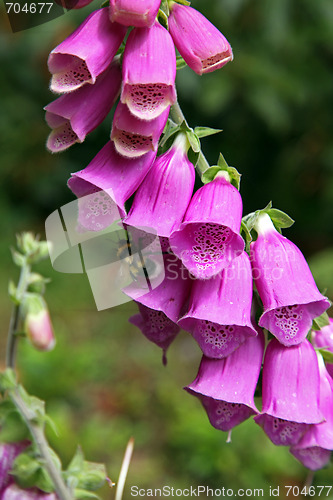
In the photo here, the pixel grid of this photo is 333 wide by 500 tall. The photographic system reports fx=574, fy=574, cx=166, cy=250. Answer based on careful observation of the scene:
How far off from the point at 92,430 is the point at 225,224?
1585mm

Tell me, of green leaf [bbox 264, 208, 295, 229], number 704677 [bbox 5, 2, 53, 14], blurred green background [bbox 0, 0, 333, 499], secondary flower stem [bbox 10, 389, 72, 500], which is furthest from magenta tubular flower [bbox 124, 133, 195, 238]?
blurred green background [bbox 0, 0, 333, 499]

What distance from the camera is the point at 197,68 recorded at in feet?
2.03

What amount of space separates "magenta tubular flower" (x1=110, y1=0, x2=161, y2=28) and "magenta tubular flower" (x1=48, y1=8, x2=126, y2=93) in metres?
0.03

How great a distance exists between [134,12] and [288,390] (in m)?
0.45

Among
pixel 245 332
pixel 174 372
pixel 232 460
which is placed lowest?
pixel 174 372

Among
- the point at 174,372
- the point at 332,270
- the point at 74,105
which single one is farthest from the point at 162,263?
the point at 174,372

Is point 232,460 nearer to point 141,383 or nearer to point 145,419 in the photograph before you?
point 145,419

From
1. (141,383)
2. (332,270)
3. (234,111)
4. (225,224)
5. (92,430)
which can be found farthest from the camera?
(234,111)

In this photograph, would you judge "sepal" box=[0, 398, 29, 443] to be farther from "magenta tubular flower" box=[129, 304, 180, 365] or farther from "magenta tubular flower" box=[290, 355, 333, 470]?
"magenta tubular flower" box=[290, 355, 333, 470]

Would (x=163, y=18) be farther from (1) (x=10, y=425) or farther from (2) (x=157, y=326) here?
(1) (x=10, y=425)

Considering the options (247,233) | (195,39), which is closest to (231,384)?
(247,233)

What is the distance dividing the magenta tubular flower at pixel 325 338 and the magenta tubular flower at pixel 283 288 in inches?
4.2

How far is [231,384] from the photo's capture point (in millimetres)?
666

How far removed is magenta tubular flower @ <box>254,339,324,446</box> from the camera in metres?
0.67
